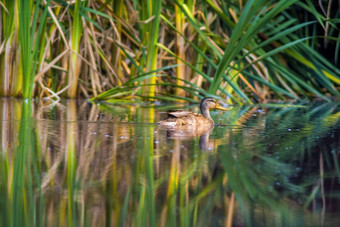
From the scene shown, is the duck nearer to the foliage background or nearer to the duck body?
the duck body

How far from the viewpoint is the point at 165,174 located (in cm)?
292

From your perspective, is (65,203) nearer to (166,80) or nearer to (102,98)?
(102,98)

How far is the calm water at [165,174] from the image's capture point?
220cm

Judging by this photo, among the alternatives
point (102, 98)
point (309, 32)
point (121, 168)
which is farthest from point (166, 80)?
point (121, 168)

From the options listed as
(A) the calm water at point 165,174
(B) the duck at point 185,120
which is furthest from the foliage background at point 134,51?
(A) the calm water at point 165,174

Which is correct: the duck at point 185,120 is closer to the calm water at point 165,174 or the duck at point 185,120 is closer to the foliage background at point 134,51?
the calm water at point 165,174

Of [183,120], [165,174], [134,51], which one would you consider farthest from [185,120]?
[134,51]

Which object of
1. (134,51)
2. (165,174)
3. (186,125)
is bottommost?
(165,174)

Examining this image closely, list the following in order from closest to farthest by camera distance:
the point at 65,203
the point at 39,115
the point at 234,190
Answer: the point at 65,203 < the point at 234,190 < the point at 39,115

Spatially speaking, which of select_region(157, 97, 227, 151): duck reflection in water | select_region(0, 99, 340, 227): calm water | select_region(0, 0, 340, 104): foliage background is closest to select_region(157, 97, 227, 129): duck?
select_region(157, 97, 227, 151): duck reflection in water

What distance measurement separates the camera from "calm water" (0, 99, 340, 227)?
2201 millimetres

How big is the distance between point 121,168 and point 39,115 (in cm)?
279

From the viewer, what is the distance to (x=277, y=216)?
2215 millimetres

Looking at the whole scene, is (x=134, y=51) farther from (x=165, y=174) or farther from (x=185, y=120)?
(x=165, y=174)
